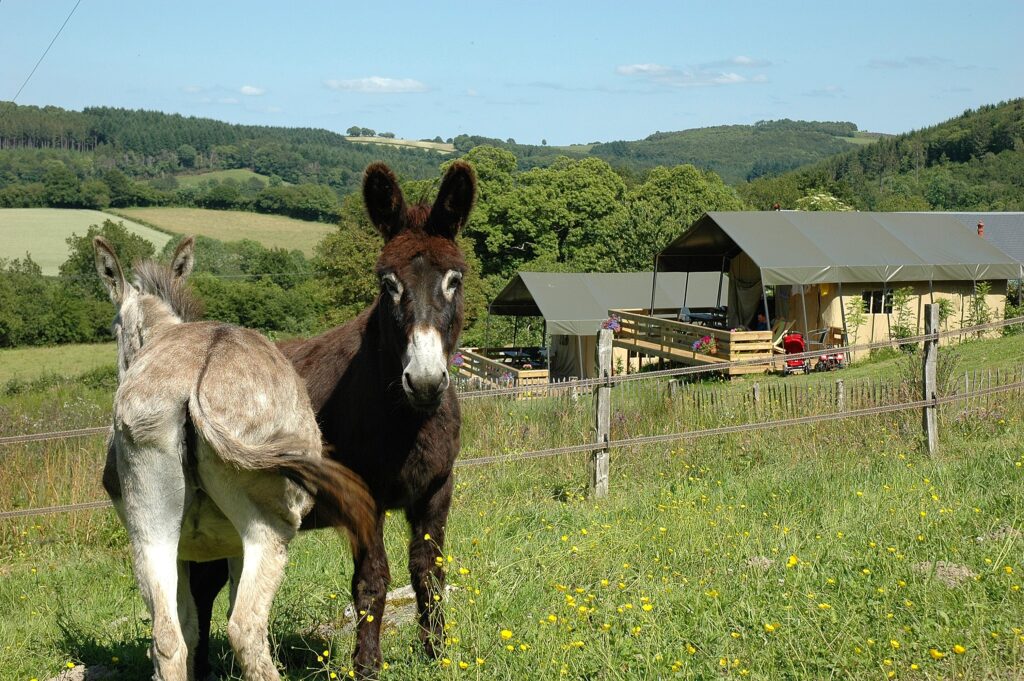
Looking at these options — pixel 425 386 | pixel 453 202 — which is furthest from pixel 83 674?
pixel 453 202

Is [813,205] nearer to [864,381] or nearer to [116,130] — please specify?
[864,381]

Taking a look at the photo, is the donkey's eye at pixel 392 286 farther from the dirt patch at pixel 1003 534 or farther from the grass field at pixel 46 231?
the grass field at pixel 46 231

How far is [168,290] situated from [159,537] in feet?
5.84

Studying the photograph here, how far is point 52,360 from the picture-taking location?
160 feet

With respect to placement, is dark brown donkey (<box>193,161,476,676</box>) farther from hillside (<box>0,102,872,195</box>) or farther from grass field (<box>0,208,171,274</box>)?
hillside (<box>0,102,872,195</box>)

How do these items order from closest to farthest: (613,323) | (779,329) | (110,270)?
(110,270) → (779,329) → (613,323)

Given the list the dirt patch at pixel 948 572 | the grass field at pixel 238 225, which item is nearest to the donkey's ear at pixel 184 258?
the dirt patch at pixel 948 572

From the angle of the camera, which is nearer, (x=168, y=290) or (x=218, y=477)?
(x=218, y=477)

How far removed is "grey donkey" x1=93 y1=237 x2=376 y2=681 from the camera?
2936 mm

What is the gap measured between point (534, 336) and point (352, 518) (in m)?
39.7

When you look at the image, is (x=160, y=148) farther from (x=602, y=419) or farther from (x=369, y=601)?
(x=369, y=601)

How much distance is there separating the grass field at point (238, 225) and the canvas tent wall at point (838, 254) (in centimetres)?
4943

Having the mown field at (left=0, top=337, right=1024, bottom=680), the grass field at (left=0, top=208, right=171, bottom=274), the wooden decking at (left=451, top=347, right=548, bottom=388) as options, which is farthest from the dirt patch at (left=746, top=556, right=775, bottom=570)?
the grass field at (left=0, top=208, right=171, bottom=274)

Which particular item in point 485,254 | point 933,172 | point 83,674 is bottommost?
point 83,674
